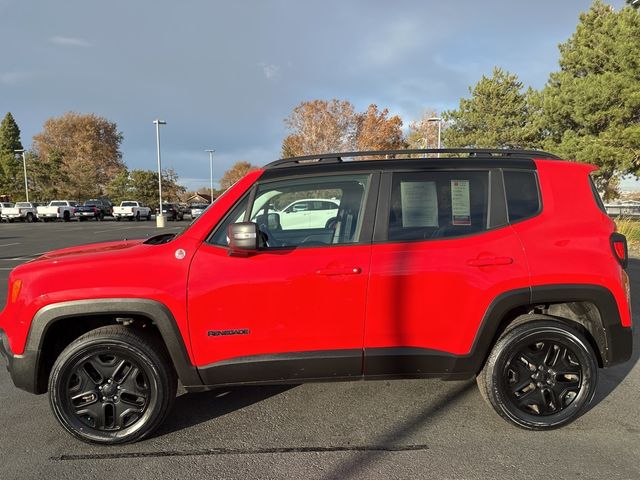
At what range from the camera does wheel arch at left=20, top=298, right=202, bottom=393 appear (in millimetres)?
2734

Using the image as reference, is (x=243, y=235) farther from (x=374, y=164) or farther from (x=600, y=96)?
(x=600, y=96)

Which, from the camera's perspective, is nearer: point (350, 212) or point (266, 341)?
point (266, 341)

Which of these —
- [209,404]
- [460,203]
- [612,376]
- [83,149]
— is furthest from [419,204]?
[83,149]

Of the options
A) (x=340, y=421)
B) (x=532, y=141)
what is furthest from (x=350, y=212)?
(x=532, y=141)

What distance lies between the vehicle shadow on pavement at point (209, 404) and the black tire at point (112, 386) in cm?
23

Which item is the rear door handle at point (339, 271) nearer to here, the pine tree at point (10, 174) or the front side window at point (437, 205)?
the front side window at point (437, 205)

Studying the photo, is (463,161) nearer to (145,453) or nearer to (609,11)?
(145,453)

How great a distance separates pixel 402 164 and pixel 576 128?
1983 centimetres

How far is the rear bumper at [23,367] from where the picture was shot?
9.20ft

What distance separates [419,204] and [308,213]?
37.9 inches

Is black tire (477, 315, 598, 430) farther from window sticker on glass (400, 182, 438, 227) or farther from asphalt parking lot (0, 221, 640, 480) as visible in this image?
window sticker on glass (400, 182, 438, 227)

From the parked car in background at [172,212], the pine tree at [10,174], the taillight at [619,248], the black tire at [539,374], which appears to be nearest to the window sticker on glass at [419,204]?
the black tire at [539,374]

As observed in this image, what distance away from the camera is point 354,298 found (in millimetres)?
2818

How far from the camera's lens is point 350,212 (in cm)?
308
